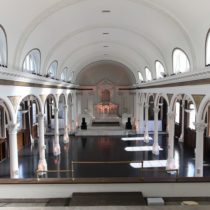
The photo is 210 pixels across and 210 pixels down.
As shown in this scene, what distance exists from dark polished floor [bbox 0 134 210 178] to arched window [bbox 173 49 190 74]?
521 cm

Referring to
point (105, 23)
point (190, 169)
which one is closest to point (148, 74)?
point (105, 23)

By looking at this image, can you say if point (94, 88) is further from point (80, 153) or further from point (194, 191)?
point (194, 191)

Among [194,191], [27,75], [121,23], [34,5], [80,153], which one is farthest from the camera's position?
[80,153]

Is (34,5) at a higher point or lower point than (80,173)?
higher

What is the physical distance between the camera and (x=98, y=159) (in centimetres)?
1777

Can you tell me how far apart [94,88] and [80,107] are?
2.95 m

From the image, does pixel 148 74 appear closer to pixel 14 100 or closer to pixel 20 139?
pixel 20 139

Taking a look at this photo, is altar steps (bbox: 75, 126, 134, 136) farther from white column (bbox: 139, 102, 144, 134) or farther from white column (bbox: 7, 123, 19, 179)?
white column (bbox: 7, 123, 19, 179)

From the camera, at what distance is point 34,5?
9.63 metres

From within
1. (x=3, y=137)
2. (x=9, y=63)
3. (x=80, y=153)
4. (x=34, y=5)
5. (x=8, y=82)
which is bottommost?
(x=80, y=153)

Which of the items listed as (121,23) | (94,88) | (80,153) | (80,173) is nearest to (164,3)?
(121,23)

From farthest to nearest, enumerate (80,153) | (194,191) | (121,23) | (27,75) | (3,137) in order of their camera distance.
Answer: (80,153) < (3,137) < (121,23) < (27,75) < (194,191)

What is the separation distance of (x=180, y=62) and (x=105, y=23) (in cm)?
433

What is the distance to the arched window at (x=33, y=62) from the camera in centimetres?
1385
